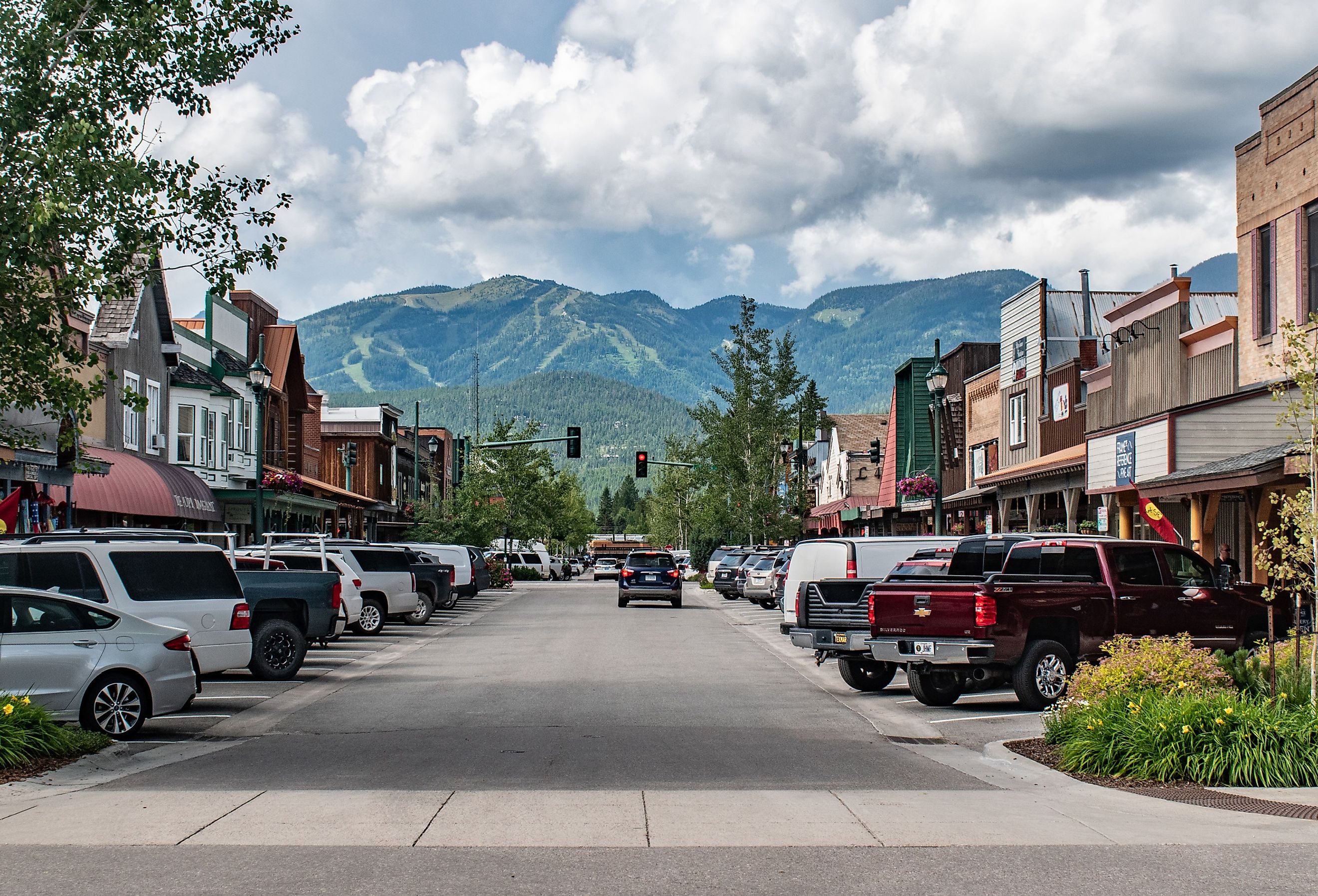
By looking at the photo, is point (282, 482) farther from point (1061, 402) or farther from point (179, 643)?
point (179, 643)

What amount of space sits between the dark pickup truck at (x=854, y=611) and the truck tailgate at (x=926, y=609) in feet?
5.31

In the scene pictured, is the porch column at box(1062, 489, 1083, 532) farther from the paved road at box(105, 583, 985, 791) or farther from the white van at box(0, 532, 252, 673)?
the white van at box(0, 532, 252, 673)

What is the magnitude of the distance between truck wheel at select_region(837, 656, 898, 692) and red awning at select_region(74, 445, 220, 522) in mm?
17679

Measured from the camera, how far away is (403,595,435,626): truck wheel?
3291 cm

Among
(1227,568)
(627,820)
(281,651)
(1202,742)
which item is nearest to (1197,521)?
(1227,568)

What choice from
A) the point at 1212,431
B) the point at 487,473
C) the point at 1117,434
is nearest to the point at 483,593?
the point at 487,473

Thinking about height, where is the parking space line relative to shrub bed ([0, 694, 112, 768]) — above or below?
below

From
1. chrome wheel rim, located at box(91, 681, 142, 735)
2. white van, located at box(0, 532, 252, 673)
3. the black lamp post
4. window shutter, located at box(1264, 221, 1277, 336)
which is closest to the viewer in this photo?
chrome wheel rim, located at box(91, 681, 142, 735)

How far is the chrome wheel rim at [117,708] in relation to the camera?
13.3 m

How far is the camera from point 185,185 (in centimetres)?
1450

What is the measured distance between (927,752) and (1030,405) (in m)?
31.5

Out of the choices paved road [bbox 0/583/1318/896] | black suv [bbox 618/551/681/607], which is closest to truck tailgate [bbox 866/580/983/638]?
paved road [bbox 0/583/1318/896]

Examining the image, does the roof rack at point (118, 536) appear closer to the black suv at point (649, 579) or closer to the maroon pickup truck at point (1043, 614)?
the maroon pickup truck at point (1043, 614)

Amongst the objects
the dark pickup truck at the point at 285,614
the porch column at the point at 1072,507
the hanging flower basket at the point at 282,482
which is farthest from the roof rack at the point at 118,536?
the hanging flower basket at the point at 282,482
